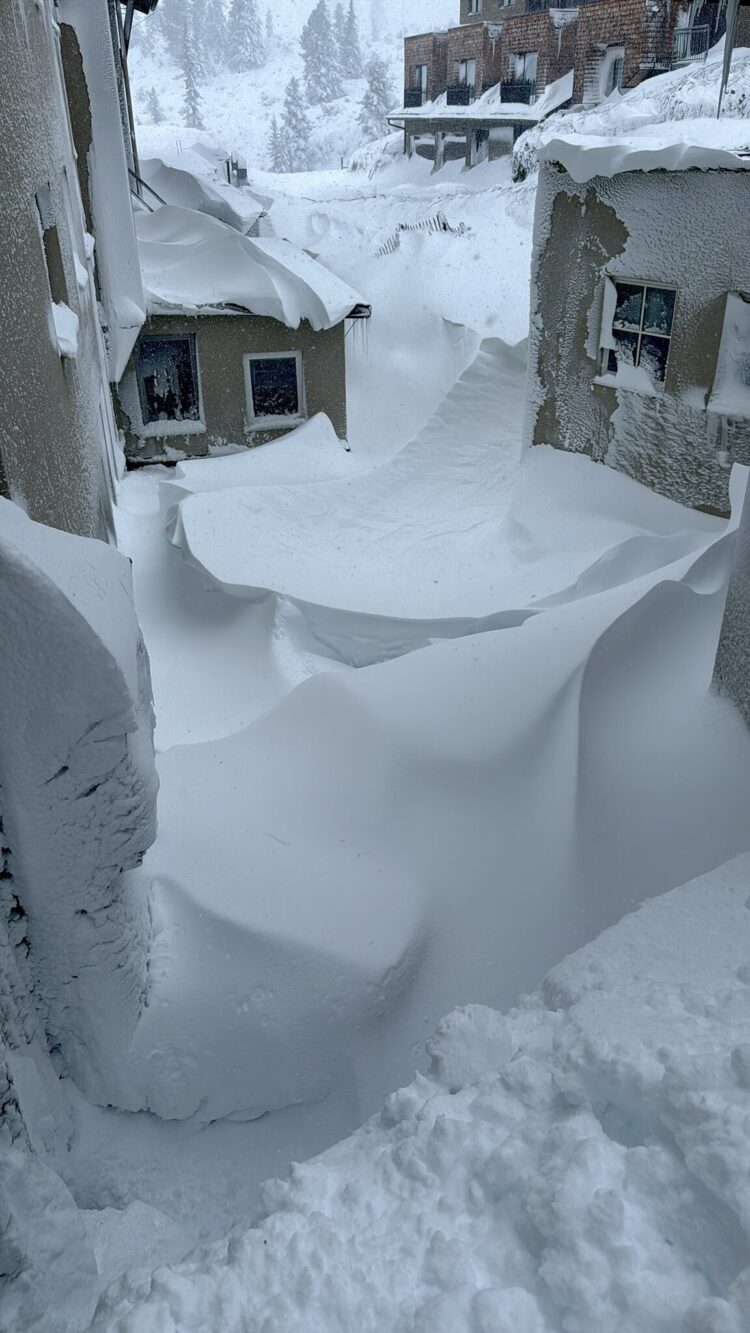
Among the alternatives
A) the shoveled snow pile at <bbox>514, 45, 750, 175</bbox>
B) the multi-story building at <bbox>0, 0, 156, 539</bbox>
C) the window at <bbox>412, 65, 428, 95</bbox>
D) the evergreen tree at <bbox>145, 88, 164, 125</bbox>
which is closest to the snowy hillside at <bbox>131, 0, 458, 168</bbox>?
the evergreen tree at <bbox>145, 88, 164, 125</bbox>

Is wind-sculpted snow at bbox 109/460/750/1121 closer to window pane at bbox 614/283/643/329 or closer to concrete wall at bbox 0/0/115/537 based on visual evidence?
concrete wall at bbox 0/0/115/537

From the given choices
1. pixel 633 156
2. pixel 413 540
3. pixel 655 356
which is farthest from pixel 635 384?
pixel 413 540

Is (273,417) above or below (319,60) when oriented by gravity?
below

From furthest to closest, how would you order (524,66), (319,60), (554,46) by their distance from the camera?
(319,60) → (524,66) → (554,46)

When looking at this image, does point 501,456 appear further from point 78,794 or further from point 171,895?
point 78,794

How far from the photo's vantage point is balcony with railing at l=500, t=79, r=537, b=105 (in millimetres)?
25797

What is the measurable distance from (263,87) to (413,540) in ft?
276

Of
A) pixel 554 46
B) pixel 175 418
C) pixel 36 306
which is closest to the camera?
pixel 36 306

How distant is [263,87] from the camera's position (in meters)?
77.4

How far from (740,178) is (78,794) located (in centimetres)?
670

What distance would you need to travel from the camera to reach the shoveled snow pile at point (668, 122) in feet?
23.4

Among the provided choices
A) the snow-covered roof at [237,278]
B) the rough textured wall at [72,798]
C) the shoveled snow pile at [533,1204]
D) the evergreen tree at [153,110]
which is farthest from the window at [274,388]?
the evergreen tree at [153,110]

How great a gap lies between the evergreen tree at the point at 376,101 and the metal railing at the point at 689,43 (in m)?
32.5

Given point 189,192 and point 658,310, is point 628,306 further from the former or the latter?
point 189,192
